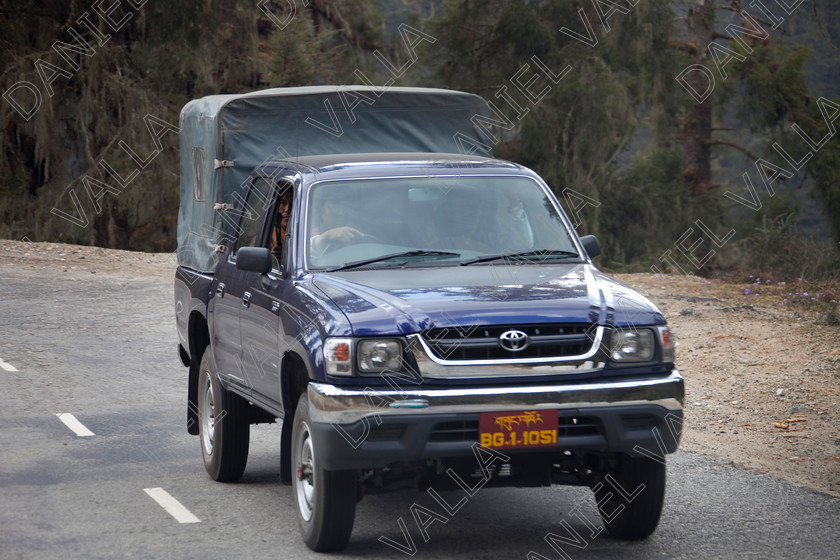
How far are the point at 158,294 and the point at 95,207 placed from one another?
12.0 m

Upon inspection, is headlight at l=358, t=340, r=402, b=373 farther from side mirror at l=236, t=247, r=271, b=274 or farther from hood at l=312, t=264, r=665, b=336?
side mirror at l=236, t=247, r=271, b=274

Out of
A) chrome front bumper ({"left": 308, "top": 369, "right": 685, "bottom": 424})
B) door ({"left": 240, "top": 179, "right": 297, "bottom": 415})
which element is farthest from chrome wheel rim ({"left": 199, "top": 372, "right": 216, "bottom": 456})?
chrome front bumper ({"left": 308, "top": 369, "right": 685, "bottom": 424})

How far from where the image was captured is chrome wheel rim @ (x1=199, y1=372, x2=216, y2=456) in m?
8.34

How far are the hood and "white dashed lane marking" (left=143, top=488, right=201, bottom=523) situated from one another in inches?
62.3

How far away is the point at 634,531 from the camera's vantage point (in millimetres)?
6508

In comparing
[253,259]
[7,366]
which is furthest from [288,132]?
[7,366]

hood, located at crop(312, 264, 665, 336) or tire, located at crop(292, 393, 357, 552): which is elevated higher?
hood, located at crop(312, 264, 665, 336)

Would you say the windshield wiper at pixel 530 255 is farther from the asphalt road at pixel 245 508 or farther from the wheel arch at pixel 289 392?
the asphalt road at pixel 245 508

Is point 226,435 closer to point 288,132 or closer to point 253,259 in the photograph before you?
point 253,259

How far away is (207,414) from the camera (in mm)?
8469

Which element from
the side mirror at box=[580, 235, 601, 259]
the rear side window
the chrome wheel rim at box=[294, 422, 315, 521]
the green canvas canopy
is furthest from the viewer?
the green canvas canopy

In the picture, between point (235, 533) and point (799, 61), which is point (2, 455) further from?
point (799, 61)

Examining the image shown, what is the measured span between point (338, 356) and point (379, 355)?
0.19 meters

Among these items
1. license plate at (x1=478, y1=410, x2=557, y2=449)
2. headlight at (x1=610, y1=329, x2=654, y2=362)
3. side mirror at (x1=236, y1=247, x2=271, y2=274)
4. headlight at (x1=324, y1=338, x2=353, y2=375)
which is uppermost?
side mirror at (x1=236, y1=247, x2=271, y2=274)
